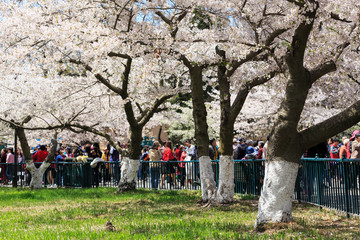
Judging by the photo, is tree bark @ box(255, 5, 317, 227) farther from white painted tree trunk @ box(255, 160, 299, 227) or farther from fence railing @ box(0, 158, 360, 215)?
fence railing @ box(0, 158, 360, 215)

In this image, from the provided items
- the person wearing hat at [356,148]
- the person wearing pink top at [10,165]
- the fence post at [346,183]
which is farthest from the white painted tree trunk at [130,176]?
the person wearing pink top at [10,165]

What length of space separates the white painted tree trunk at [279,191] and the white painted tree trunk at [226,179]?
407 cm

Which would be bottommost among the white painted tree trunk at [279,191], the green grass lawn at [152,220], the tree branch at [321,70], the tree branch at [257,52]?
the green grass lawn at [152,220]

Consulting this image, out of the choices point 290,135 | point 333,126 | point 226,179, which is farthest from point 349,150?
point 290,135

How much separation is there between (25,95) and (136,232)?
13.2 meters

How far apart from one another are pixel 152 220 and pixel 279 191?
9.34 feet

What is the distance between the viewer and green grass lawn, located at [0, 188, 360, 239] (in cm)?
771

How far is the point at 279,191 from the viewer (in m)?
8.16

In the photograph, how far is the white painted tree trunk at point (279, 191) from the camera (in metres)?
8.12

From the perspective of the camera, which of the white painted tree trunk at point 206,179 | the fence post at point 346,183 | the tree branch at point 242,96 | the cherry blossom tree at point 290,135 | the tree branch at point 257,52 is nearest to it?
the cherry blossom tree at point 290,135

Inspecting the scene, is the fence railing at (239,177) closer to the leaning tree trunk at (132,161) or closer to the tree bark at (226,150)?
the tree bark at (226,150)

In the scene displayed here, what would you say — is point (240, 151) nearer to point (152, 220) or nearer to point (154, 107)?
point (154, 107)

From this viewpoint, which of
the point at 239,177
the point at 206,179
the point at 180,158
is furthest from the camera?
the point at 180,158

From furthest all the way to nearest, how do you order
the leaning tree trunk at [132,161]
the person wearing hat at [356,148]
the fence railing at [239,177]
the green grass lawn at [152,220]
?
the leaning tree trunk at [132,161]
the person wearing hat at [356,148]
the fence railing at [239,177]
the green grass lawn at [152,220]
